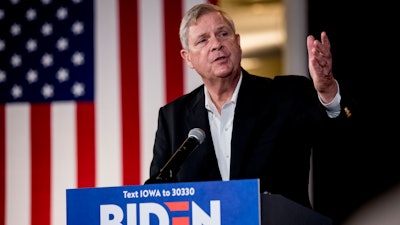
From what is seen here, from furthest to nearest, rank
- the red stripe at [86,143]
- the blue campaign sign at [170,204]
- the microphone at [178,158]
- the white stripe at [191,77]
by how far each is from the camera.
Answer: the red stripe at [86,143]
the white stripe at [191,77]
the microphone at [178,158]
the blue campaign sign at [170,204]

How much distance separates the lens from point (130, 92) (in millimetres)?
3357

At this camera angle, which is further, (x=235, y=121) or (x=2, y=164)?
→ (x=2, y=164)

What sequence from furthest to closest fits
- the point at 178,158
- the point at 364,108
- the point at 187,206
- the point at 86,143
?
the point at 86,143 → the point at 364,108 → the point at 178,158 → the point at 187,206

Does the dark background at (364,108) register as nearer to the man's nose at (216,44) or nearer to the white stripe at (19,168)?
the man's nose at (216,44)

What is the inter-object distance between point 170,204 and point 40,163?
2.00 meters

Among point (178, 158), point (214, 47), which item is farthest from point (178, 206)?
point (214, 47)

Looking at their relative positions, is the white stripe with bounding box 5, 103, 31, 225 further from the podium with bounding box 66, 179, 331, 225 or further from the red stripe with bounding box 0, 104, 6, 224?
the podium with bounding box 66, 179, 331, 225

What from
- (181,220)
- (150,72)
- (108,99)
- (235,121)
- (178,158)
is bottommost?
(181,220)

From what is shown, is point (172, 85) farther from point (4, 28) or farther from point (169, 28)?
point (4, 28)

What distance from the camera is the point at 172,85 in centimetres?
330

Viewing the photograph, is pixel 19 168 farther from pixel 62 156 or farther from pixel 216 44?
pixel 216 44

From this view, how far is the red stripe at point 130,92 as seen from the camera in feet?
10.9

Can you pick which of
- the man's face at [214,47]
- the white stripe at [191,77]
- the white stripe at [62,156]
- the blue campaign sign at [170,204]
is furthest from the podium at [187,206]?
the white stripe at [62,156]

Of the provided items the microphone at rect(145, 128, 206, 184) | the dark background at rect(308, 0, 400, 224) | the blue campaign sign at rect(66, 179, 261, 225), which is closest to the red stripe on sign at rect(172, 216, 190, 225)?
the blue campaign sign at rect(66, 179, 261, 225)
